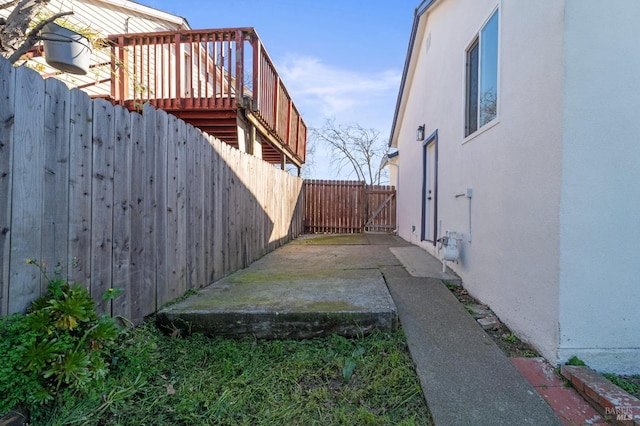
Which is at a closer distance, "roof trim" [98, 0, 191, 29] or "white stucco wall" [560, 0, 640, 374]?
"white stucco wall" [560, 0, 640, 374]

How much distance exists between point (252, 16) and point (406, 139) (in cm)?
516

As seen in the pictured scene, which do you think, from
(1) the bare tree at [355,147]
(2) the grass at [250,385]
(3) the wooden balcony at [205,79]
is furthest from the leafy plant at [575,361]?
(1) the bare tree at [355,147]

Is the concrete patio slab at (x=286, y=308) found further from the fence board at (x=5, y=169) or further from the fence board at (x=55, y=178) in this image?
the fence board at (x=5, y=169)

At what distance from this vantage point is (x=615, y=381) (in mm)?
2004

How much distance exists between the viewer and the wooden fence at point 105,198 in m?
1.56

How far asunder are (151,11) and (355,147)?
1444 cm

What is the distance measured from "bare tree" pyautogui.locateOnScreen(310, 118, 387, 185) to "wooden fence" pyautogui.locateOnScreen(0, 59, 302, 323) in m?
17.8

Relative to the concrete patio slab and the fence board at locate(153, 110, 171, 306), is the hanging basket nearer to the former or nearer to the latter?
the fence board at locate(153, 110, 171, 306)

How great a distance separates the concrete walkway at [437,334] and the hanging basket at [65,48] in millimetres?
3252

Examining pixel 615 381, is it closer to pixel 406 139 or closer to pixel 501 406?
pixel 501 406

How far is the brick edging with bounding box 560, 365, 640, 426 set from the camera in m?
1.58

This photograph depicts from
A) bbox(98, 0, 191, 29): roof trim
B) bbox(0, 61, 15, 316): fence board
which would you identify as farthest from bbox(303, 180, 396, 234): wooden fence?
bbox(0, 61, 15, 316): fence board

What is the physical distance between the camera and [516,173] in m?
2.60

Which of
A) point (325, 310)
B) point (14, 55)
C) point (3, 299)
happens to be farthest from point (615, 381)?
point (14, 55)
